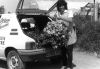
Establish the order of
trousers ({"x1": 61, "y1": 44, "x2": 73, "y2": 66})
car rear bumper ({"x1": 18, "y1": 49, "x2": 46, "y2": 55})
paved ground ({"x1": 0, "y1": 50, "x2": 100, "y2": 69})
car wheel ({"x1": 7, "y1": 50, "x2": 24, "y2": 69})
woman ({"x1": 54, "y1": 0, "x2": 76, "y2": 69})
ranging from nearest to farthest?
car rear bumper ({"x1": 18, "y1": 49, "x2": 46, "y2": 55})
car wheel ({"x1": 7, "y1": 50, "x2": 24, "y2": 69})
woman ({"x1": 54, "y1": 0, "x2": 76, "y2": 69})
trousers ({"x1": 61, "y1": 44, "x2": 73, "y2": 66})
paved ground ({"x1": 0, "y1": 50, "x2": 100, "y2": 69})

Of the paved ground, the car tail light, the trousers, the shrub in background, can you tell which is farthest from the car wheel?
the shrub in background

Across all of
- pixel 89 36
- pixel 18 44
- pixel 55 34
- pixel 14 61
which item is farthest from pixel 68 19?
pixel 89 36

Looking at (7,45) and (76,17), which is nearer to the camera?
(7,45)

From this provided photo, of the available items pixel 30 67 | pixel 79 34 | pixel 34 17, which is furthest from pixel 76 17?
pixel 30 67

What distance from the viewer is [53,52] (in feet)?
21.8

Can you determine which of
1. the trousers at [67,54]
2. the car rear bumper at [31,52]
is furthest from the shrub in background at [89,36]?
the car rear bumper at [31,52]

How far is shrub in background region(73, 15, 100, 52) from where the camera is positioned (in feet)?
28.5

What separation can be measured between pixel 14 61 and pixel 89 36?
3.45 meters

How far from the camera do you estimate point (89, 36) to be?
8.94 metres

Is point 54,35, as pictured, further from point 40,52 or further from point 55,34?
point 40,52

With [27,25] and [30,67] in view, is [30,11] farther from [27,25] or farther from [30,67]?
[30,67]

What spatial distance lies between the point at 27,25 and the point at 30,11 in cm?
56

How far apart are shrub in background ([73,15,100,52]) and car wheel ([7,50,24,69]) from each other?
3187 mm

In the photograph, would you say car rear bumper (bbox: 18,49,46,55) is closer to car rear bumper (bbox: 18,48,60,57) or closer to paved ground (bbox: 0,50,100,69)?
car rear bumper (bbox: 18,48,60,57)
